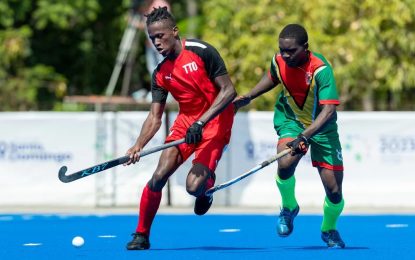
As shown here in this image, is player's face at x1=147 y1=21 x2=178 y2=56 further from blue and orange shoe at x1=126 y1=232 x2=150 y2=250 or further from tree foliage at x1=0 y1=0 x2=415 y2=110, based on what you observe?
tree foliage at x1=0 y1=0 x2=415 y2=110

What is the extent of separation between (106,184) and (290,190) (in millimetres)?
7948

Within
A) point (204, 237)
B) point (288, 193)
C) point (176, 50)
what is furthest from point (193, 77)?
point (204, 237)

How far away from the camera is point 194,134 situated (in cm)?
1066

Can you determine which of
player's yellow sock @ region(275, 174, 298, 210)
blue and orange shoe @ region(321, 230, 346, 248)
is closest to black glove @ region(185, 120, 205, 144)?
player's yellow sock @ region(275, 174, 298, 210)

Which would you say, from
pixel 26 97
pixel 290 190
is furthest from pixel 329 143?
pixel 26 97

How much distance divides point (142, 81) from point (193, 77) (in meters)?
26.3

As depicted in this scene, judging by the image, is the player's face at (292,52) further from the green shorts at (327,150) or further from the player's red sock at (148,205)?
the player's red sock at (148,205)

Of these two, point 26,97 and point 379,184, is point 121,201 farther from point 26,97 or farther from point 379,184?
point 26,97

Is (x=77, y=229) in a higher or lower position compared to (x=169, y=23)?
lower

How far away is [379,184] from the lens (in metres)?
18.6

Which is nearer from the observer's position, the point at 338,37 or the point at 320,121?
the point at 320,121

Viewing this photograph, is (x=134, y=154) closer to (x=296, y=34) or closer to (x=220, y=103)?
(x=220, y=103)

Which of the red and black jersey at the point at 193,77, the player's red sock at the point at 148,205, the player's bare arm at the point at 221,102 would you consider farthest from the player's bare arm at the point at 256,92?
the player's red sock at the point at 148,205

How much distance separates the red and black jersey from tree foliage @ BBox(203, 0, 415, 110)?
13.8 metres
